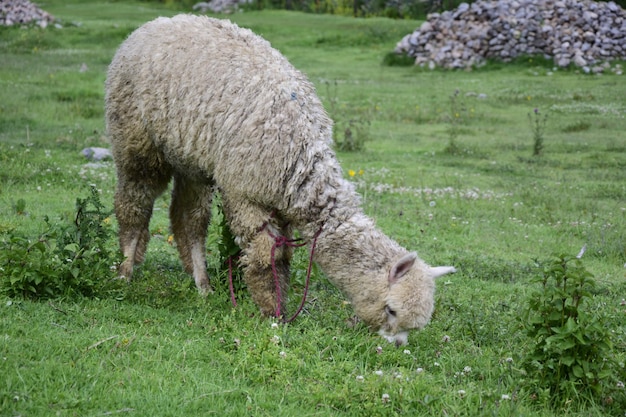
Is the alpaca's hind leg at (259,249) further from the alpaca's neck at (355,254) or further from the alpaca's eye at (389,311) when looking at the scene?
the alpaca's eye at (389,311)

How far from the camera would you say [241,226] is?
623 centimetres

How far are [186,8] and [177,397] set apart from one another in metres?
46.7

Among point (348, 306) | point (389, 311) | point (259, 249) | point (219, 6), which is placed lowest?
point (348, 306)

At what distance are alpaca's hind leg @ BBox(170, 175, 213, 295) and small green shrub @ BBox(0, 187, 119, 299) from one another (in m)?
0.99

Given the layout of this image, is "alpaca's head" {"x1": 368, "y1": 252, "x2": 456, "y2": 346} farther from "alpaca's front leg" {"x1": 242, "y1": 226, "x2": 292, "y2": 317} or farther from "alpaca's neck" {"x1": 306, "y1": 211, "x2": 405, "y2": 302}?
"alpaca's front leg" {"x1": 242, "y1": 226, "x2": 292, "y2": 317}

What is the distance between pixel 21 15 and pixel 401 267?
32316 mm

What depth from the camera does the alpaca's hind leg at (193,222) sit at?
7.39 metres

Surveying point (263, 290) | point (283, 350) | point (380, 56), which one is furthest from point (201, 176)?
point (380, 56)

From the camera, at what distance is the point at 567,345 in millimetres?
4855

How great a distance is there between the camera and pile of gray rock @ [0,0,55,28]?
33031 millimetres

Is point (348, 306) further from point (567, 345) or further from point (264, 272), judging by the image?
point (567, 345)

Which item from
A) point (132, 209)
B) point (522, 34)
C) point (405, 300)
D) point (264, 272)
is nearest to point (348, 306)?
point (264, 272)

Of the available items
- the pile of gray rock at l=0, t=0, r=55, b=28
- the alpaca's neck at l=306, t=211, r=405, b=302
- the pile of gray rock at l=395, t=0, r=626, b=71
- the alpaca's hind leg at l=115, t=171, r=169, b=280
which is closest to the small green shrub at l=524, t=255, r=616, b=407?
the alpaca's neck at l=306, t=211, r=405, b=302

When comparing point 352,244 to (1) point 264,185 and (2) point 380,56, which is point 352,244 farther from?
(2) point 380,56
